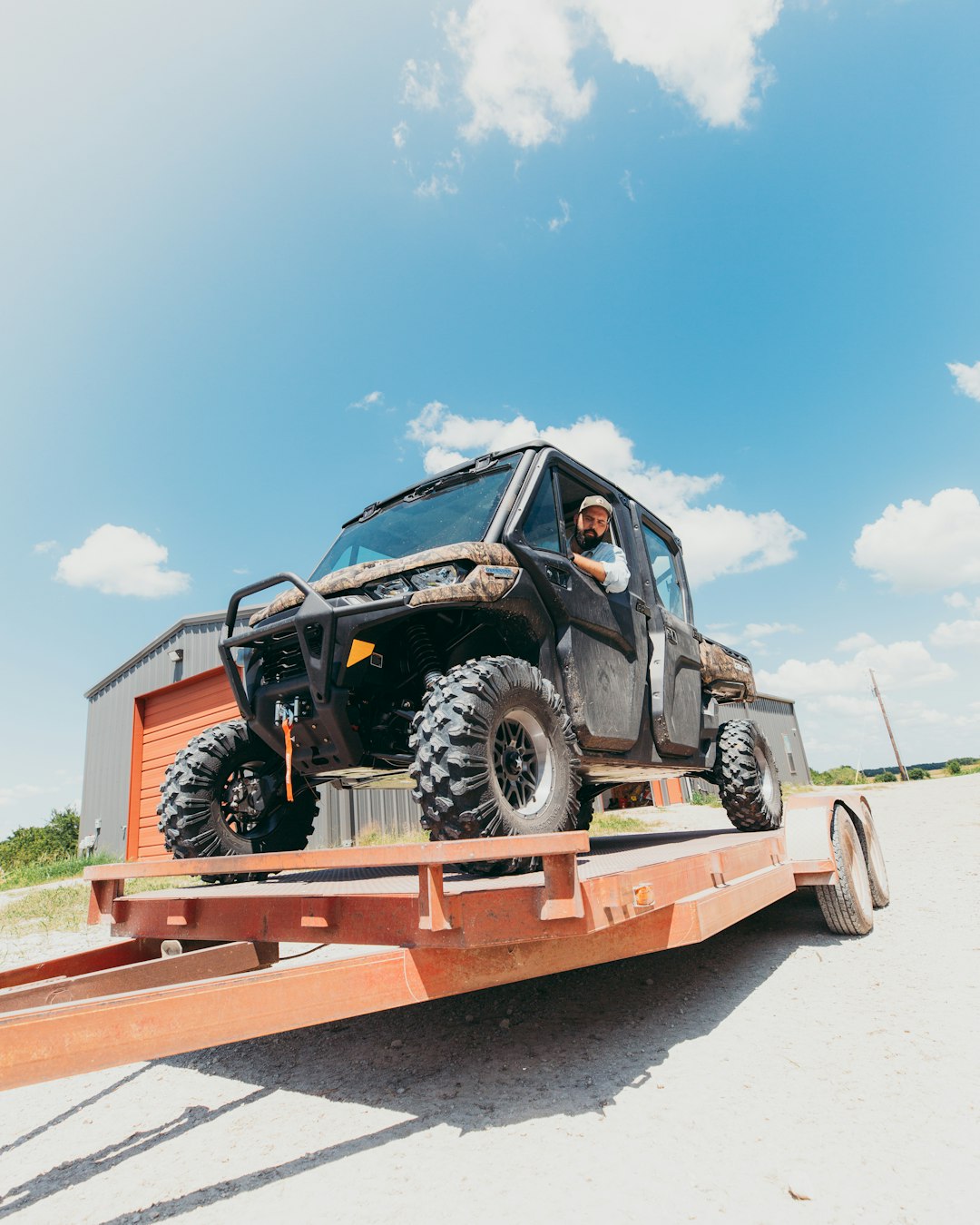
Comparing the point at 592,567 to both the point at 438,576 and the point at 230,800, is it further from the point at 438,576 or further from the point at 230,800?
the point at 230,800

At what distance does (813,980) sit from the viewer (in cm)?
402

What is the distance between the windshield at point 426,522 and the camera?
12.3 feet

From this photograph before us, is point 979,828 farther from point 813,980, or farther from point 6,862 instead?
point 6,862

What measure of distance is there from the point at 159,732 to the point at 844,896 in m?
13.9

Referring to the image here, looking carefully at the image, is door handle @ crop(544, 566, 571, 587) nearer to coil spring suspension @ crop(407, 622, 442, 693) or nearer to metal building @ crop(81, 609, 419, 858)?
coil spring suspension @ crop(407, 622, 442, 693)

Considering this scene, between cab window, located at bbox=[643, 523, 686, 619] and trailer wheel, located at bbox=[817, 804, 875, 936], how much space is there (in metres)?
1.78

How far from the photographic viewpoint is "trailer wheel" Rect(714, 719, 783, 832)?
544cm

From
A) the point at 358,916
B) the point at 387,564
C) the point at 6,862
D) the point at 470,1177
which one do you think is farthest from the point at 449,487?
the point at 6,862

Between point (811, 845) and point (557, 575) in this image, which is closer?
point (557, 575)

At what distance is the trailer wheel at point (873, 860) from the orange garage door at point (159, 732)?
1111cm

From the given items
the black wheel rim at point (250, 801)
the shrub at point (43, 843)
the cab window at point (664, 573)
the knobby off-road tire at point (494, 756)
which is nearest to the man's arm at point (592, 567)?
the knobby off-road tire at point (494, 756)

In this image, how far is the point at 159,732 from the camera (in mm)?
15281

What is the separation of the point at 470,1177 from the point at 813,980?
271 cm

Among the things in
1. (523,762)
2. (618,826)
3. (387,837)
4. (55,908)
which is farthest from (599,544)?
(618,826)
